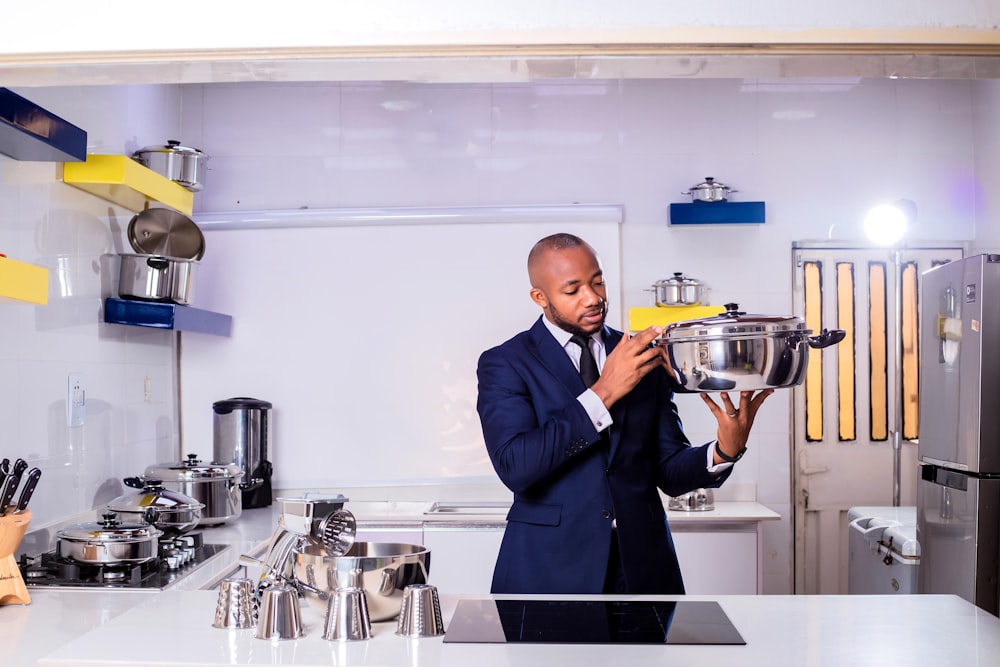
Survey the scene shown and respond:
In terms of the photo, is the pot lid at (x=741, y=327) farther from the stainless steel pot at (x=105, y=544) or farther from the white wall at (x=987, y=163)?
the white wall at (x=987, y=163)

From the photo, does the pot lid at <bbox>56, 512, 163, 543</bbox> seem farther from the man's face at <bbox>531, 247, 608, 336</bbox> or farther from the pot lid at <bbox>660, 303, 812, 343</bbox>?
the pot lid at <bbox>660, 303, 812, 343</bbox>

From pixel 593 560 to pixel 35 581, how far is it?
4.52ft

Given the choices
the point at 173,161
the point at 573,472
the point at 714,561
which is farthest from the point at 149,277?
the point at 714,561

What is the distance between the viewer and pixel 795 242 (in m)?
4.07

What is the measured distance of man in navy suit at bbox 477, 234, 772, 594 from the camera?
209 cm

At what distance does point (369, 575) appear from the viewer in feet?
5.32

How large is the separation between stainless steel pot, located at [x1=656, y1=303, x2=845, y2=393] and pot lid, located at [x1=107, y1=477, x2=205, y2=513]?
1.67 m

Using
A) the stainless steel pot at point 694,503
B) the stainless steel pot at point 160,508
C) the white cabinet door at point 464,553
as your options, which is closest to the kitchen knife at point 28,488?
the stainless steel pot at point 160,508

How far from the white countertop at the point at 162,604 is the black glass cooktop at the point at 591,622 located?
161 millimetres

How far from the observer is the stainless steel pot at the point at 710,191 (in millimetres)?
3881

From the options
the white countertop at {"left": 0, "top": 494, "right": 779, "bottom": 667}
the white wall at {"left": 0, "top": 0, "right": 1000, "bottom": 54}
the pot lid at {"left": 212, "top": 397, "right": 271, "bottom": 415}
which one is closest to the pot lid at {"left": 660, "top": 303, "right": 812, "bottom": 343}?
the white wall at {"left": 0, "top": 0, "right": 1000, "bottom": 54}

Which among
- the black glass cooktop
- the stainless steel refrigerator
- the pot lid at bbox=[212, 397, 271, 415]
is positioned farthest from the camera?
the pot lid at bbox=[212, 397, 271, 415]

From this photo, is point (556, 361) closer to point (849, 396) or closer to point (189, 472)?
point (189, 472)

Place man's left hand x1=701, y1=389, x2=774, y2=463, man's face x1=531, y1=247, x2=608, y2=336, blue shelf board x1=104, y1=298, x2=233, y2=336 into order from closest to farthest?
1. man's left hand x1=701, y1=389, x2=774, y2=463
2. man's face x1=531, y1=247, x2=608, y2=336
3. blue shelf board x1=104, y1=298, x2=233, y2=336
